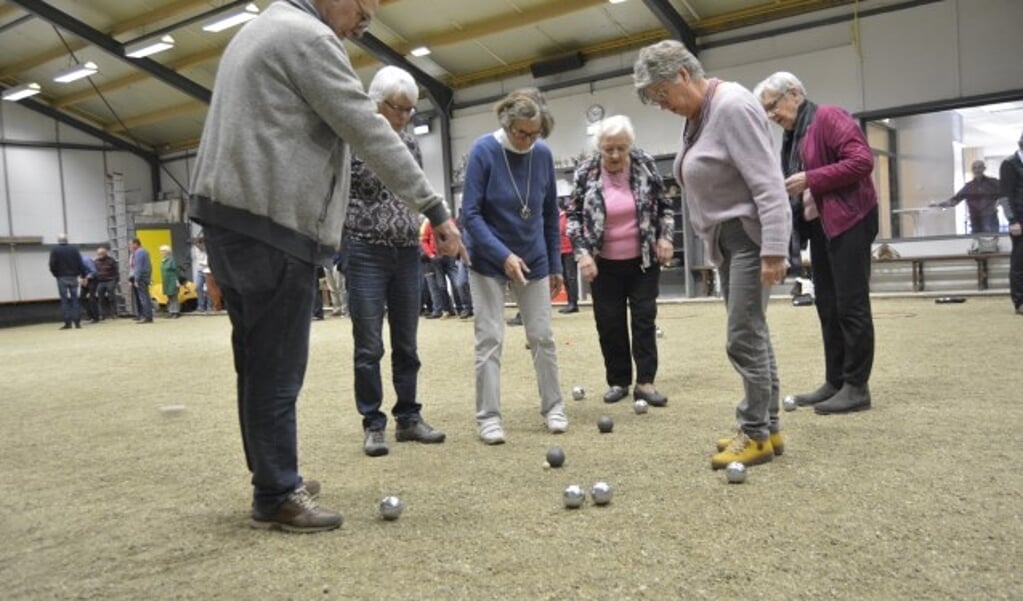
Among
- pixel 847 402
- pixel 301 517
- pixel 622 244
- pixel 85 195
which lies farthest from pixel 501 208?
pixel 85 195

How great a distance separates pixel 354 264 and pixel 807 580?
2.25 m

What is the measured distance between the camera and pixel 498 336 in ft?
12.0

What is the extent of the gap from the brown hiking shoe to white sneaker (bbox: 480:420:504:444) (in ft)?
3.79

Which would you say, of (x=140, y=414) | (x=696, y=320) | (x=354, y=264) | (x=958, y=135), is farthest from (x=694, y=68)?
(x=958, y=135)

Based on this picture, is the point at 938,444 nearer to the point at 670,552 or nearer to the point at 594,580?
the point at 670,552

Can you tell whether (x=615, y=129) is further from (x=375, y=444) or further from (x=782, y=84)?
(x=375, y=444)

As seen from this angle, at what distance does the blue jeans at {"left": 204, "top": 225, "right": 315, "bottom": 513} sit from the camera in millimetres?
2312

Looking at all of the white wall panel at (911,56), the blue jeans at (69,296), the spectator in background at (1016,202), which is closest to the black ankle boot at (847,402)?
the spectator in background at (1016,202)

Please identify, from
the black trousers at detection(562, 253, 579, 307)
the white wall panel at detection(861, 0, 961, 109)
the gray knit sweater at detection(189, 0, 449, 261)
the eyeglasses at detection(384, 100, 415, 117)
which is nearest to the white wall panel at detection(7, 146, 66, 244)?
the black trousers at detection(562, 253, 579, 307)

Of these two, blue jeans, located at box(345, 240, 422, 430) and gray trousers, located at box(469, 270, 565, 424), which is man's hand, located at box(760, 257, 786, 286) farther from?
blue jeans, located at box(345, 240, 422, 430)

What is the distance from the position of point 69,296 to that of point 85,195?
630cm

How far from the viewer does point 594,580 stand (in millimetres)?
1943

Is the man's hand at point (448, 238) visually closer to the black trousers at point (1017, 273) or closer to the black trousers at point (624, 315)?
the black trousers at point (624, 315)

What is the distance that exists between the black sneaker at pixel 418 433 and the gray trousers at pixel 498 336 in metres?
0.20
